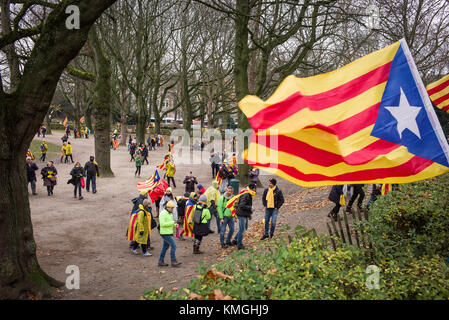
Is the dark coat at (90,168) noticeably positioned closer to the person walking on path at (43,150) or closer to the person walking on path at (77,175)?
the person walking on path at (77,175)

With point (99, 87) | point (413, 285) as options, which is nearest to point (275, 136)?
point (413, 285)

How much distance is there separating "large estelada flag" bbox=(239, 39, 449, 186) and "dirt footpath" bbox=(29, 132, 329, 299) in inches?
169

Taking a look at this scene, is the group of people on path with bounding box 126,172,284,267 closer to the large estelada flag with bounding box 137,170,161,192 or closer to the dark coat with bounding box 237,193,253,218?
the dark coat with bounding box 237,193,253,218

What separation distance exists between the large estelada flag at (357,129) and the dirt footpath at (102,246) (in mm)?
4289

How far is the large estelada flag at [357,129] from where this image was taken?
4281mm

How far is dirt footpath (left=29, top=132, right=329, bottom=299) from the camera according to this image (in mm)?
7707

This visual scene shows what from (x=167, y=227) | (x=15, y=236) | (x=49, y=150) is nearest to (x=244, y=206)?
(x=167, y=227)

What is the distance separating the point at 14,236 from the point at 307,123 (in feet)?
17.2

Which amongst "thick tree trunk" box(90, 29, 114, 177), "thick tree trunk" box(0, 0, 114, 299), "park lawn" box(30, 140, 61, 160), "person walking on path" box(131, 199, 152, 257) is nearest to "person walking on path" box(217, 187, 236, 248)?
"person walking on path" box(131, 199, 152, 257)

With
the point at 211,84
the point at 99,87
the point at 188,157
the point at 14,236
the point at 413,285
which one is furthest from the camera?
the point at 211,84

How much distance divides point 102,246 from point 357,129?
26.4 feet

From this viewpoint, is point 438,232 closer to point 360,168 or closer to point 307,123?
point 360,168

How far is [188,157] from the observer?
34.5 m

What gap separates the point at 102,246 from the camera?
10.2 meters
